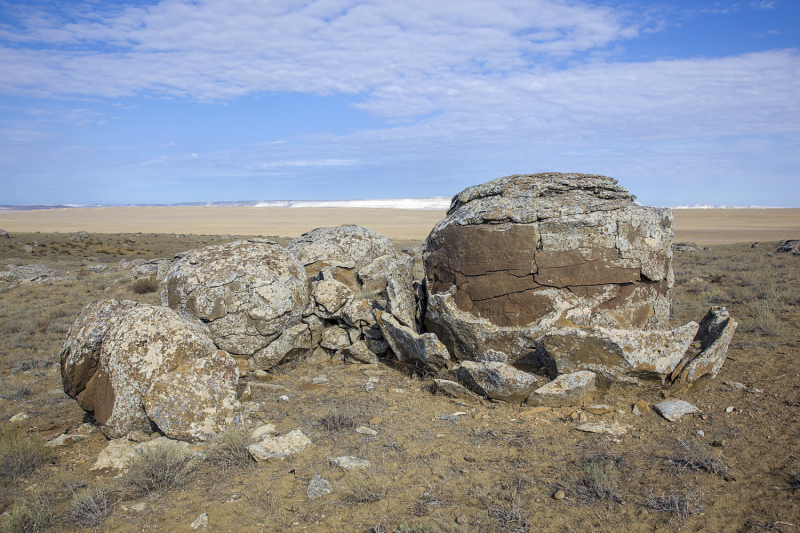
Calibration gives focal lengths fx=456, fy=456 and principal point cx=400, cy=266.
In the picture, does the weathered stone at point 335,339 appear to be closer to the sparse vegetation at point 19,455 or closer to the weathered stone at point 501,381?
the weathered stone at point 501,381

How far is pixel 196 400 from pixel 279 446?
3.33 ft

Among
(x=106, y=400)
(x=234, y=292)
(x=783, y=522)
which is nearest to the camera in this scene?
(x=783, y=522)

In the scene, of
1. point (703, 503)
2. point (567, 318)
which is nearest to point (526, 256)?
point (567, 318)

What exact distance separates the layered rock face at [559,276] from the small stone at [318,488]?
2313mm

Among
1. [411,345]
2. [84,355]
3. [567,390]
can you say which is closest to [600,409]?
[567,390]

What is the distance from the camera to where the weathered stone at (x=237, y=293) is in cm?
629

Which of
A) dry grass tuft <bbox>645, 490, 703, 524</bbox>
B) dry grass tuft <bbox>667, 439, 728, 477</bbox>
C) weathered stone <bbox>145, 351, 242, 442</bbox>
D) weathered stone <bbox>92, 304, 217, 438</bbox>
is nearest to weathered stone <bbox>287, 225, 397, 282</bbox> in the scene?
weathered stone <bbox>92, 304, 217, 438</bbox>

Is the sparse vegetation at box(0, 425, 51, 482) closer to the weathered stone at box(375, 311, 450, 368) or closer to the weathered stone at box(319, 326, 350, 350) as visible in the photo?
the weathered stone at box(319, 326, 350, 350)

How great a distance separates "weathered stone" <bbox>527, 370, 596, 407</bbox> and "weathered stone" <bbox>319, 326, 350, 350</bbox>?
3.36 m

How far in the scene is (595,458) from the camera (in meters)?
3.94

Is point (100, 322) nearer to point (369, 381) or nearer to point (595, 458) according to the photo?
point (369, 381)

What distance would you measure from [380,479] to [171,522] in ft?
5.30

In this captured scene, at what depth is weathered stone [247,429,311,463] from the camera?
425cm

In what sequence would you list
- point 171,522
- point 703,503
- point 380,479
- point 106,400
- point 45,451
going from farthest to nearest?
1. point 106,400
2. point 45,451
3. point 380,479
4. point 171,522
5. point 703,503
